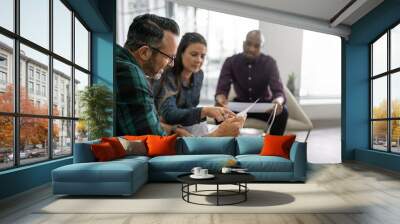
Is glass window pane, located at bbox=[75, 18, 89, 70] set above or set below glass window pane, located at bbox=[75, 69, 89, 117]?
above

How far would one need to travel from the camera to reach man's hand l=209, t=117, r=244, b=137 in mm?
8828

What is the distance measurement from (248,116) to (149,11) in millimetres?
3238

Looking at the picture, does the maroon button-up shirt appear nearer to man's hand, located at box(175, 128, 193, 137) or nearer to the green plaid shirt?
man's hand, located at box(175, 128, 193, 137)

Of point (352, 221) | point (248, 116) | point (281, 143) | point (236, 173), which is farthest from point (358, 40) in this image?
point (352, 221)

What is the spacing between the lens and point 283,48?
361 inches

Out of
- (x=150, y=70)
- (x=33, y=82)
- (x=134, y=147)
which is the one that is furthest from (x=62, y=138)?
(x=150, y=70)

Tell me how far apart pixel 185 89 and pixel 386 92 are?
454 cm

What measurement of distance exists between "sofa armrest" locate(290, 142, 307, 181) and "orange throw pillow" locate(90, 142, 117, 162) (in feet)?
9.25

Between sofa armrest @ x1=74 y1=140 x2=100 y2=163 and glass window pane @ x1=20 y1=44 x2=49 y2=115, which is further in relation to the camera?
sofa armrest @ x1=74 y1=140 x2=100 y2=163

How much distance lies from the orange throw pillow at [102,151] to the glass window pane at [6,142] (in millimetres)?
1072

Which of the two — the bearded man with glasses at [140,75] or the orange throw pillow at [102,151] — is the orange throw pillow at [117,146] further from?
the bearded man with glasses at [140,75]

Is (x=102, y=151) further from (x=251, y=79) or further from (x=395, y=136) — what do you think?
(x=395, y=136)

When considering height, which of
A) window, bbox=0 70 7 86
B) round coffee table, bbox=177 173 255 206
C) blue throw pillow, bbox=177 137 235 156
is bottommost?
round coffee table, bbox=177 173 255 206

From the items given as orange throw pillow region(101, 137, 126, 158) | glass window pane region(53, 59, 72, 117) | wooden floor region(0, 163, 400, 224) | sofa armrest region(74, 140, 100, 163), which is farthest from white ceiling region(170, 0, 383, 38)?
sofa armrest region(74, 140, 100, 163)
